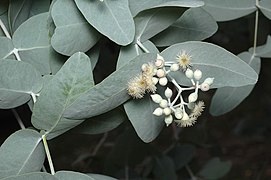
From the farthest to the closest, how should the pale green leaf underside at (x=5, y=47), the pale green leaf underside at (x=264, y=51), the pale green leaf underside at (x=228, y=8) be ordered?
1. the pale green leaf underside at (x=264, y=51)
2. the pale green leaf underside at (x=228, y=8)
3. the pale green leaf underside at (x=5, y=47)

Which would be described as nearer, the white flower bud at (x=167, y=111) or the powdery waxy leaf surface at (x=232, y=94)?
the white flower bud at (x=167, y=111)

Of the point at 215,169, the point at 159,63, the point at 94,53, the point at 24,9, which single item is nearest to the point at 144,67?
the point at 159,63

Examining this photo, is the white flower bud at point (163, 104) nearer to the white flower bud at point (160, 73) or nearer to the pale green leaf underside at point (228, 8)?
the white flower bud at point (160, 73)

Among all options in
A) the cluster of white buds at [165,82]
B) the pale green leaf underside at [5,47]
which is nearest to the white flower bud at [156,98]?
the cluster of white buds at [165,82]

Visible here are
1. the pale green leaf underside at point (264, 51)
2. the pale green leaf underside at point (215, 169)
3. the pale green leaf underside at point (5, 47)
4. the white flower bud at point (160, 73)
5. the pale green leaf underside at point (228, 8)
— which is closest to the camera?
the white flower bud at point (160, 73)

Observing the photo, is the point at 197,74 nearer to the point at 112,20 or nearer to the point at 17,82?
the point at 112,20

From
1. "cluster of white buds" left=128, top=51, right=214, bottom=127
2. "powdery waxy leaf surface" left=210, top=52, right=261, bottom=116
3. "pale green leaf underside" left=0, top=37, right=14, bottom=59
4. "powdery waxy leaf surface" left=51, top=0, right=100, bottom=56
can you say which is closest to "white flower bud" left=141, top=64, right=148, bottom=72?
"cluster of white buds" left=128, top=51, right=214, bottom=127

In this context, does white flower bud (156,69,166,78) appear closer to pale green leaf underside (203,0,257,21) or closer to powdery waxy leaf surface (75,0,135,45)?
powdery waxy leaf surface (75,0,135,45)

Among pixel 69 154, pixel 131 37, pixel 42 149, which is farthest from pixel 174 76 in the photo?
pixel 69 154
